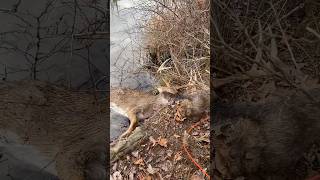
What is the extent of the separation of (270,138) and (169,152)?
0.58 metres

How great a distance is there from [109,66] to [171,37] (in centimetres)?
40

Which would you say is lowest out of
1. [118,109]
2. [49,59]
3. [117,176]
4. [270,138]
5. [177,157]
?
[117,176]

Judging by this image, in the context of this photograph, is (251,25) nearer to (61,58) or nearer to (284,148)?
(284,148)

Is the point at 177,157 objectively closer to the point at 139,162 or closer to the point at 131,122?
the point at 139,162

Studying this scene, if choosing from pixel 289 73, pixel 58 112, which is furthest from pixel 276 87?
pixel 58 112

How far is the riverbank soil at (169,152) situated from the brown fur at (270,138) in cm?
16

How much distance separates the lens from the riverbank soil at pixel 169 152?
277cm

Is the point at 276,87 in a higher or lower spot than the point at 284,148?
higher

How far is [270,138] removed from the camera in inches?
102

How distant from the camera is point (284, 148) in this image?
2.59 m

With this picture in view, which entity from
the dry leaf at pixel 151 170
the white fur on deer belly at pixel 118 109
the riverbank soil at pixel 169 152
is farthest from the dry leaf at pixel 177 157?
the white fur on deer belly at pixel 118 109

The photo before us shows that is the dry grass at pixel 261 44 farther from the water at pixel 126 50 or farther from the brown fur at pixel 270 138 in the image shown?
the water at pixel 126 50

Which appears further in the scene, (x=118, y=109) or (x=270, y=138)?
(x=118, y=109)

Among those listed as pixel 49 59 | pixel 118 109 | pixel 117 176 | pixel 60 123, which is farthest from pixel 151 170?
pixel 49 59
